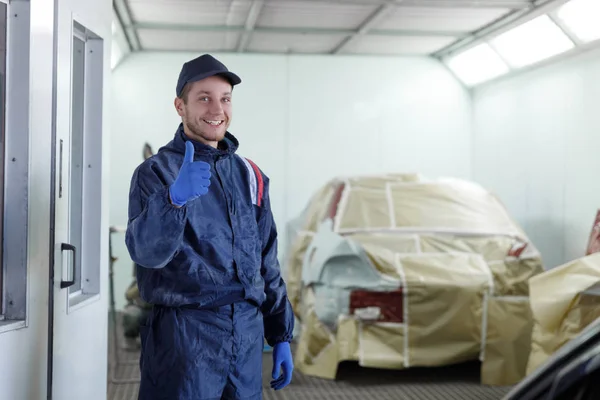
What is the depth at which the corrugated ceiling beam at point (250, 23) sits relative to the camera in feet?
18.8

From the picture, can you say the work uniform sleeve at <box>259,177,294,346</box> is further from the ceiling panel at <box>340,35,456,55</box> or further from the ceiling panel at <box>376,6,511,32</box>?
the ceiling panel at <box>340,35,456,55</box>

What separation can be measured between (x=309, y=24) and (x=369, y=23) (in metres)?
0.55

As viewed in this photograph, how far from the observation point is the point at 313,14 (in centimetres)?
611

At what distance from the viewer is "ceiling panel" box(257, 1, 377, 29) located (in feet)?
19.0

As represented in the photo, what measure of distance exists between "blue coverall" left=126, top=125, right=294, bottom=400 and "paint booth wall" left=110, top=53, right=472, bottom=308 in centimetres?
521

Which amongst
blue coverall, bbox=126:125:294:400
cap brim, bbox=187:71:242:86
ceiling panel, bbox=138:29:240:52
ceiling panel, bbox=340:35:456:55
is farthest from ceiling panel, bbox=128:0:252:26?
blue coverall, bbox=126:125:294:400

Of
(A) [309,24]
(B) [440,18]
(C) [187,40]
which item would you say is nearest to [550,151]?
(B) [440,18]

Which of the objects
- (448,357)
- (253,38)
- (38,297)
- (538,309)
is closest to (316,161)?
(253,38)

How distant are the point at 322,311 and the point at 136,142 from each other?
3.45 meters

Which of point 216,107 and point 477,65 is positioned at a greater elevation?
point 477,65

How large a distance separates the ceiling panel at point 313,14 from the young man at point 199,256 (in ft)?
11.9

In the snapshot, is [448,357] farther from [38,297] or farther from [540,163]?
[38,297]

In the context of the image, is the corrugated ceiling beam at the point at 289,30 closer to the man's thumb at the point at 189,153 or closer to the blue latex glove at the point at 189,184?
the man's thumb at the point at 189,153

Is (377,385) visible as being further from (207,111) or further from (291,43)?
(291,43)
